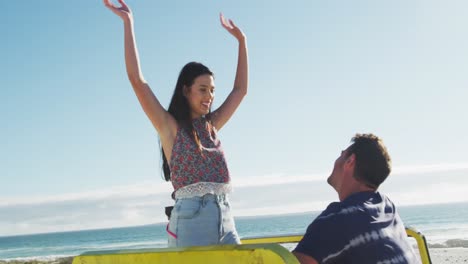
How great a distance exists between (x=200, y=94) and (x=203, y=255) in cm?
135

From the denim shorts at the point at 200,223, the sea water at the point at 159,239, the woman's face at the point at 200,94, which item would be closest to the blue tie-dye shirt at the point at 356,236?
the denim shorts at the point at 200,223

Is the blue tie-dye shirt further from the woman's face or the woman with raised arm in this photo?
the woman's face

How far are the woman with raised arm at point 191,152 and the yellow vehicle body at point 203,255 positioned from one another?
2.08 feet

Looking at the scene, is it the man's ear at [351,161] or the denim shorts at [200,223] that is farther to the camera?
the denim shorts at [200,223]

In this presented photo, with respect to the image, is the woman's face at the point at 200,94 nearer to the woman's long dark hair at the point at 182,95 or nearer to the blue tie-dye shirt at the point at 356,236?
the woman's long dark hair at the point at 182,95

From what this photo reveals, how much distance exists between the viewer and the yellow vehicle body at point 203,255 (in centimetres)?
157

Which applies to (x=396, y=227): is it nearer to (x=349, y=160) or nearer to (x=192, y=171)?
(x=349, y=160)

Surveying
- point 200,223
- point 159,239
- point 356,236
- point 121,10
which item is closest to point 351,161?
point 356,236

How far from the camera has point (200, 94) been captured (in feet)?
9.82

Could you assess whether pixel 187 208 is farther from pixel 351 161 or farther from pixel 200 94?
pixel 351 161

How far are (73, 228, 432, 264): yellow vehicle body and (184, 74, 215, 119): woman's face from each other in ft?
3.73

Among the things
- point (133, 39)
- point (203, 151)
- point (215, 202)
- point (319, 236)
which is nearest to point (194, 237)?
point (215, 202)

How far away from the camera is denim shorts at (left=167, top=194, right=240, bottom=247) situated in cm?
259

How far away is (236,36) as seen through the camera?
3775 mm
